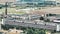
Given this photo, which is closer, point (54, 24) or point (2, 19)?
point (54, 24)

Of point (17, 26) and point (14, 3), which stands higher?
point (14, 3)

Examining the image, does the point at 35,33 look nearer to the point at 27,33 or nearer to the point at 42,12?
the point at 27,33

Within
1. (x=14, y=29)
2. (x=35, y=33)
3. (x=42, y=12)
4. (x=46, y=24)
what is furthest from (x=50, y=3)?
(x=14, y=29)

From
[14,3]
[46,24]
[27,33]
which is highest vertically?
[14,3]

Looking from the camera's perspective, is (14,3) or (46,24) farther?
(14,3)

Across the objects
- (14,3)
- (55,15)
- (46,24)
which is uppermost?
(14,3)

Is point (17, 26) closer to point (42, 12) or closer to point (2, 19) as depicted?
point (2, 19)

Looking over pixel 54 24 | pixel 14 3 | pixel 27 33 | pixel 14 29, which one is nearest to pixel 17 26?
pixel 14 29
